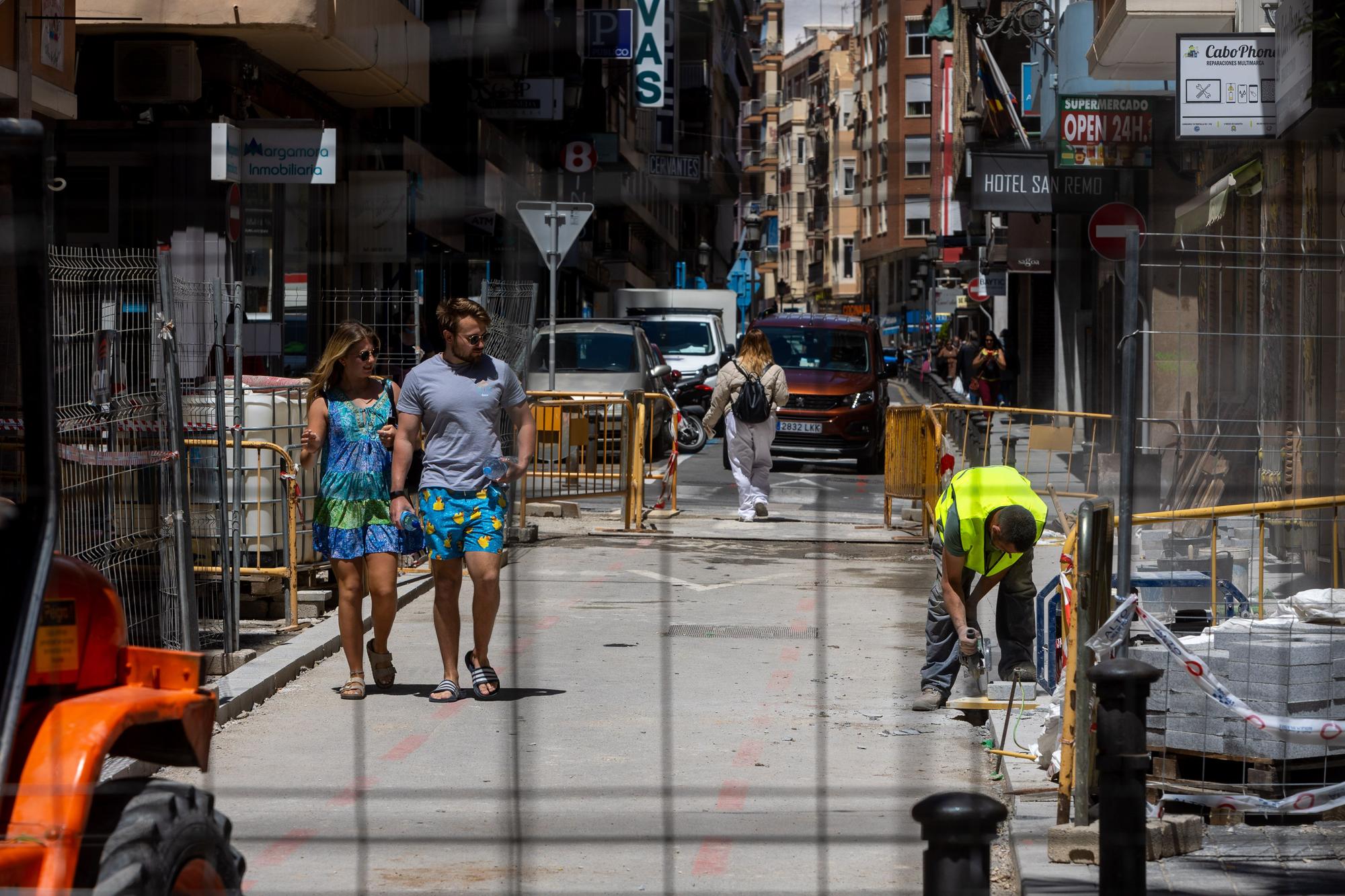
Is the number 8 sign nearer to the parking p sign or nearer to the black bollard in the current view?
the parking p sign

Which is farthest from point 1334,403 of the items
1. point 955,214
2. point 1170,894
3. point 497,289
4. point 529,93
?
point 955,214

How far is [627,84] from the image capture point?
47.7 meters

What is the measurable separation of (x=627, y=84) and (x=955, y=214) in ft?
52.6

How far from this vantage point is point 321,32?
16.3 meters

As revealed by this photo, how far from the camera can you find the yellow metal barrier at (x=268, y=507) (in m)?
9.52

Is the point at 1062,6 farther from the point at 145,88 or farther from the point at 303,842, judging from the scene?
the point at 303,842

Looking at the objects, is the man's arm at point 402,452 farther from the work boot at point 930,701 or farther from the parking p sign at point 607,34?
the parking p sign at point 607,34

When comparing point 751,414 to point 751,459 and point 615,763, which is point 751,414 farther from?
point 615,763

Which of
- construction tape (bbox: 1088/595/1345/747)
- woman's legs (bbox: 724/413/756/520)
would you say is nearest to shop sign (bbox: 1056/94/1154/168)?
woman's legs (bbox: 724/413/756/520)

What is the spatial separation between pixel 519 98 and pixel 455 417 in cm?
2213

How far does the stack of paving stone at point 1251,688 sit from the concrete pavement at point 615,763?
2.83 feet

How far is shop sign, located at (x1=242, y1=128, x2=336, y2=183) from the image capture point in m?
16.2

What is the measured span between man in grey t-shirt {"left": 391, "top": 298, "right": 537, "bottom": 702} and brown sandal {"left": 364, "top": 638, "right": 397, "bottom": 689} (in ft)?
0.94

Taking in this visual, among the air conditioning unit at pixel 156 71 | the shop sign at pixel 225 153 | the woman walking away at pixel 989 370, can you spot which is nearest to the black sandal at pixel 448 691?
the shop sign at pixel 225 153
